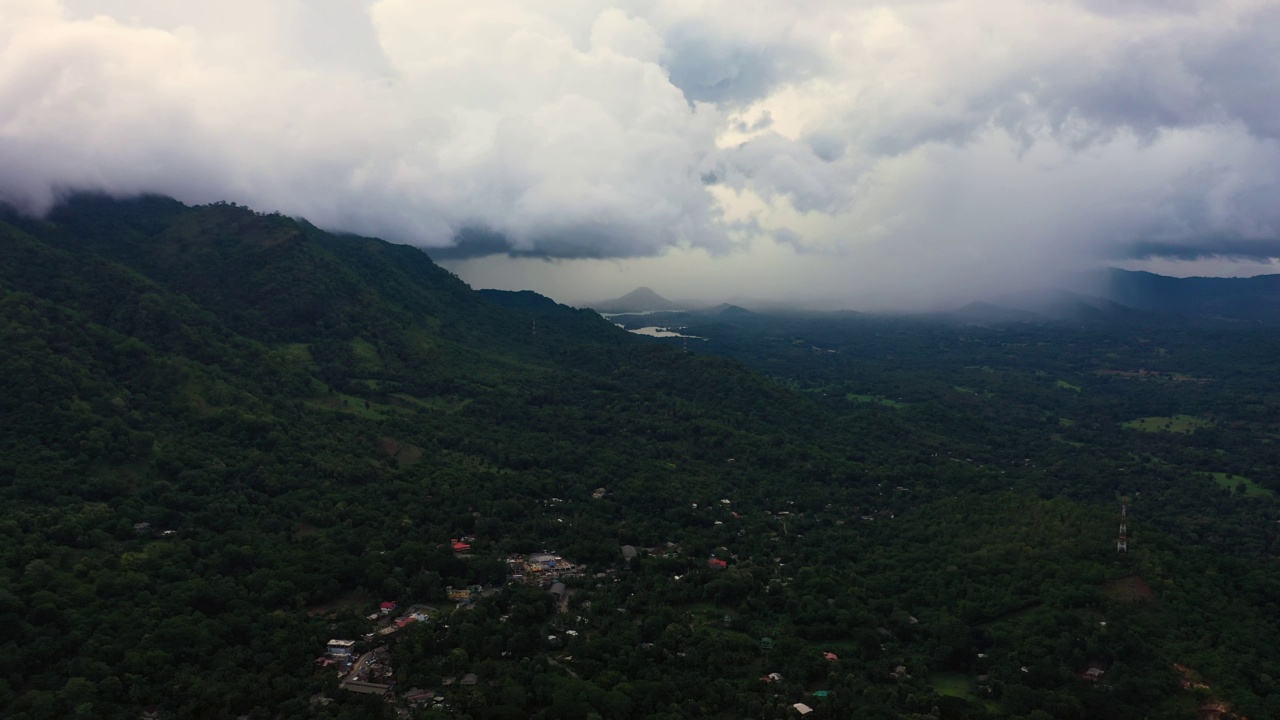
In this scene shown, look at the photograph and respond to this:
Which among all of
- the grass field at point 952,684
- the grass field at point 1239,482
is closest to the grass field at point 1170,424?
the grass field at point 1239,482

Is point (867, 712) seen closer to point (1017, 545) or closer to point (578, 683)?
point (578, 683)

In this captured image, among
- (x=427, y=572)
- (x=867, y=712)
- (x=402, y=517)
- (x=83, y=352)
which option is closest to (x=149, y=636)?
(x=427, y=572)

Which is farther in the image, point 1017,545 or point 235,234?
point 235,234

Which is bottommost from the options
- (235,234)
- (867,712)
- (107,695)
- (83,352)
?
(867,712)

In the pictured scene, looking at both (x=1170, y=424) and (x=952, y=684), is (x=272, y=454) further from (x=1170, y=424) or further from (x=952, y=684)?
(x=1170, y=424)

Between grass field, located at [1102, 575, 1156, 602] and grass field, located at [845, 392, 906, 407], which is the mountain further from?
grass field, located at [845, 392, 906, 407]

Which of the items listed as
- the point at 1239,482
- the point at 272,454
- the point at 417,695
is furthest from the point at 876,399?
the point at 417,695

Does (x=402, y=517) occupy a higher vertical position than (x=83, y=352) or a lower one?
lower

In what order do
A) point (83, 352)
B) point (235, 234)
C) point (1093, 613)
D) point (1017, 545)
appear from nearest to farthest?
point (1093, 613), point (1017, 545), point (83, 352), point (235, 234)
